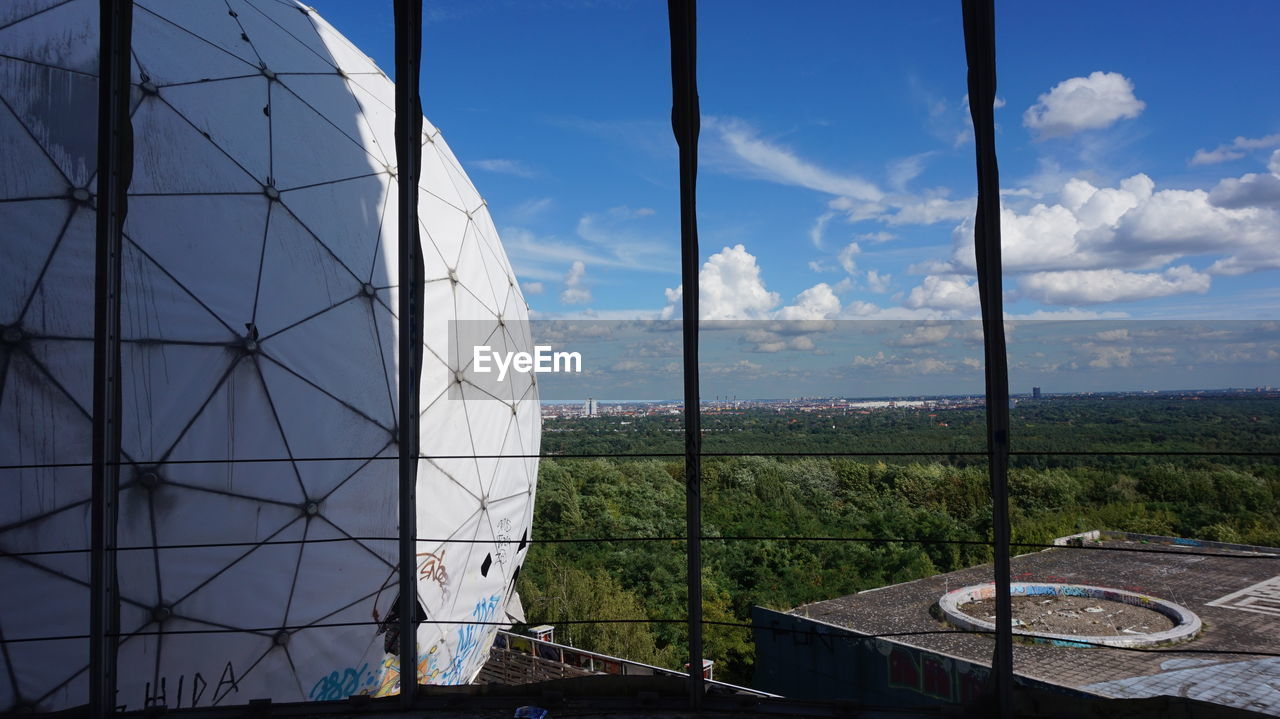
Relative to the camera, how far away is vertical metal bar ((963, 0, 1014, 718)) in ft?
10.2

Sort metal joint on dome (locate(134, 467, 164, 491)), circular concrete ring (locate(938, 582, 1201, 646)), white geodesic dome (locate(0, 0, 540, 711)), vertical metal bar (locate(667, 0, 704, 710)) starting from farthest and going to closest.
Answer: circular concrete ring (locate(938, 582, 1201, 646))
metal joint on dome (locate(134, 467, 164, 491))
white geodesic dome (locate(0, 0, 540, 711))
vertical metal bar (locate(667, 0, 704, 710))

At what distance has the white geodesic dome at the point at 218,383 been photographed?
16.0ft

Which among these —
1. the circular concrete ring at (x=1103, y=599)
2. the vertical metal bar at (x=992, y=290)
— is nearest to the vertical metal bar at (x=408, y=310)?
the vertical metal bar at (x=992, y=290)

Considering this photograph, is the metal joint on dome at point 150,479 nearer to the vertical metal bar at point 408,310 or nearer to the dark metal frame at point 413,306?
the dark metal frame at point 413,306

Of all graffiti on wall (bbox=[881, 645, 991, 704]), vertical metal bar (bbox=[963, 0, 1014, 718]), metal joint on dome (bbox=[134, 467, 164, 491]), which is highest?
vertical metal bar (bbox=[963, 0, 1014, 718])

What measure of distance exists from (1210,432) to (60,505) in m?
38.1

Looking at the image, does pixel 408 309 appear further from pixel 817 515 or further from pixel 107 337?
pixel 817 515

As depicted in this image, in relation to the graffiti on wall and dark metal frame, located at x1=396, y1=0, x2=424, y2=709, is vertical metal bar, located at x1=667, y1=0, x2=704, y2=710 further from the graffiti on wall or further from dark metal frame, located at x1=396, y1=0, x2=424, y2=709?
the graffiti on wall

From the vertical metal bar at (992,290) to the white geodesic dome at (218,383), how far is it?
255 cm

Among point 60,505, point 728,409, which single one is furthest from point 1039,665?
point 60,505

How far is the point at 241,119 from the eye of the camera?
19.9 feet

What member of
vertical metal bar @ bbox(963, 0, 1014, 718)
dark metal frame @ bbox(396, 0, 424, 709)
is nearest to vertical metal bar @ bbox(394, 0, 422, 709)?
dark metal frame @ bbox(396, 0, 424, 709)

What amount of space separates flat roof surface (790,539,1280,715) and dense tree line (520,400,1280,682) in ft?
6.08

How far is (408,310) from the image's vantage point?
346 cm
